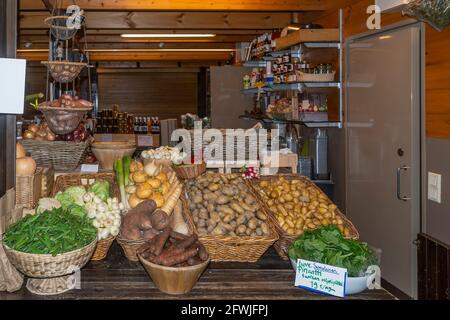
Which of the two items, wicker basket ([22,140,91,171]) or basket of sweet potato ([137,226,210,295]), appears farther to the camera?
wicker basket ([22,140,91,171])

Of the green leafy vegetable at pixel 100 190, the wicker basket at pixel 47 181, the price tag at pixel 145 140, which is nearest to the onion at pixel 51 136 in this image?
the wicker basket at pixel 47 181

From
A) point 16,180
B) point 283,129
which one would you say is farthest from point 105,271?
point 283,129

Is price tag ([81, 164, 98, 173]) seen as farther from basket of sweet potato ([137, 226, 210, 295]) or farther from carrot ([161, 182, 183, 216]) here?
basket of sweet potato ([137, 226, 210, 295])

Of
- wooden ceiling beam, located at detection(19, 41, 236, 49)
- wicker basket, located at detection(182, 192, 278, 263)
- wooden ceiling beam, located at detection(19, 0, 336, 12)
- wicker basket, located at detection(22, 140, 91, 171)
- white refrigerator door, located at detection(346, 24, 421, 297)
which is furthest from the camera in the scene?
wooden ceiling beam, located at detection(19, 41, 236, 49)

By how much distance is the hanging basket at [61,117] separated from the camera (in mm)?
3027

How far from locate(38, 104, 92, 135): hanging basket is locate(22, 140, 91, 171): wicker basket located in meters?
0.11

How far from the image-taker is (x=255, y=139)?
4.78 meters

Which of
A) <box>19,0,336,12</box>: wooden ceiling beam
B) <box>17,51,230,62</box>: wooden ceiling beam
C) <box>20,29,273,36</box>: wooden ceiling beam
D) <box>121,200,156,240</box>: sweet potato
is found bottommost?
<box>121,200,156,240</box>: sweet potato

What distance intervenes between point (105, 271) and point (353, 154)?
128 inches

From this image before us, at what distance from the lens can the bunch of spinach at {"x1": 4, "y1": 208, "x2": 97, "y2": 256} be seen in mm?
1891

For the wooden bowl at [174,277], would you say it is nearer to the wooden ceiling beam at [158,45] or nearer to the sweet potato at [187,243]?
the sweet potato at [187,243]

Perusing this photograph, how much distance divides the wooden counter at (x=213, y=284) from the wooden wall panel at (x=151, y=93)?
38.6 ft

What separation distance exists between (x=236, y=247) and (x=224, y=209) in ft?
0.81

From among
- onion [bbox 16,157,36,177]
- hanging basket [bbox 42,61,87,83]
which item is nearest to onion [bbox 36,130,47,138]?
hanging basket [bbox 42,61,87,83]
